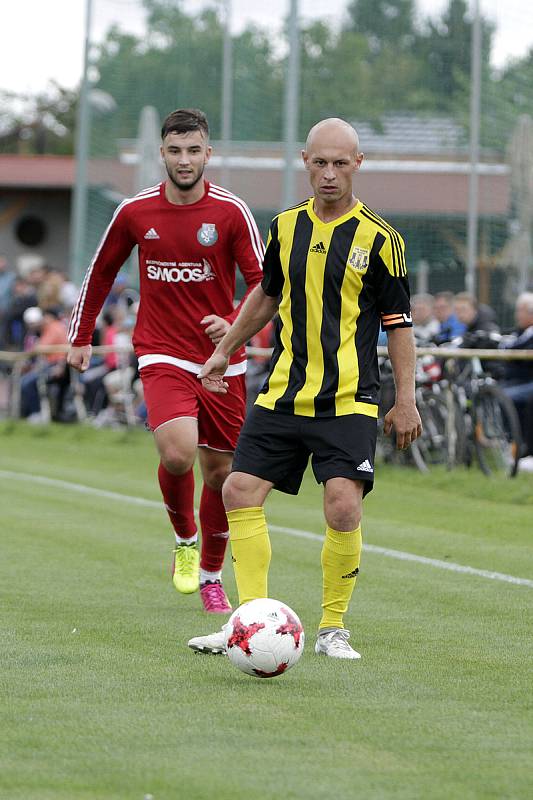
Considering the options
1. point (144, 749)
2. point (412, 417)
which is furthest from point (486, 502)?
point (144, 749)

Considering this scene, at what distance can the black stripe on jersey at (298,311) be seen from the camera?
→ 6.42 m

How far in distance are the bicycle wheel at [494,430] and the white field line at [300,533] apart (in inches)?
122

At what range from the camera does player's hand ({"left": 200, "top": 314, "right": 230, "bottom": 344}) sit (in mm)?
7484

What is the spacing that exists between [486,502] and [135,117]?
50.0 feet

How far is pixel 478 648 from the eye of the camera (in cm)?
681

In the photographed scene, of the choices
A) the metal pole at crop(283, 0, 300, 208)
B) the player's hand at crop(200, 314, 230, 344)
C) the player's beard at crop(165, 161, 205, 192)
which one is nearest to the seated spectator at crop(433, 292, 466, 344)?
the metal pole at crop(283, 0, 300, 208)

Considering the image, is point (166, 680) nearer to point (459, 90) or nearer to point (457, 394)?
point (457, 394)

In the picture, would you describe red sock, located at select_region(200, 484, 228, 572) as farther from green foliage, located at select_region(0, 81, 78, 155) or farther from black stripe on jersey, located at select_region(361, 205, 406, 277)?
green foliage, located at select_region(0, 81, 78, 155)

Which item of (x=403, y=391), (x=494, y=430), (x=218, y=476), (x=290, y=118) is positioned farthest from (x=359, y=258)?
(x=290, y=118)

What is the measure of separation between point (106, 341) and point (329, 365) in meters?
16.5

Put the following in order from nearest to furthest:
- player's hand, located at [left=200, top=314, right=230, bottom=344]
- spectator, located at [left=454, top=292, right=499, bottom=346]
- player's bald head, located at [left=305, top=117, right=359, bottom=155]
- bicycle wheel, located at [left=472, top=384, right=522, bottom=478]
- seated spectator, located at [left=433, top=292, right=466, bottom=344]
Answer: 1. player's bald head, located at [left=305, top=117, right=359, bottom=155]
2. player's hand, located at [left=200, top=314, right=230, bottom=344]
3. bicycle wheel, located at [left=472, top=384, right=522, bottom=478]
4. spectator, located at [left=454, top=292, right=499, bottom=346]
5. seated spectator, located at [left=433, top=292, right=466, bottom=344]

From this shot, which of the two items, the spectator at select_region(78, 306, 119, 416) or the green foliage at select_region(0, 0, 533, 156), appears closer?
the green foliage at select_region(0, 0, 533, 156)

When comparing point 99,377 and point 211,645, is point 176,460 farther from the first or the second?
point 99,377

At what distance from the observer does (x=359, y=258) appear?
6371mm
